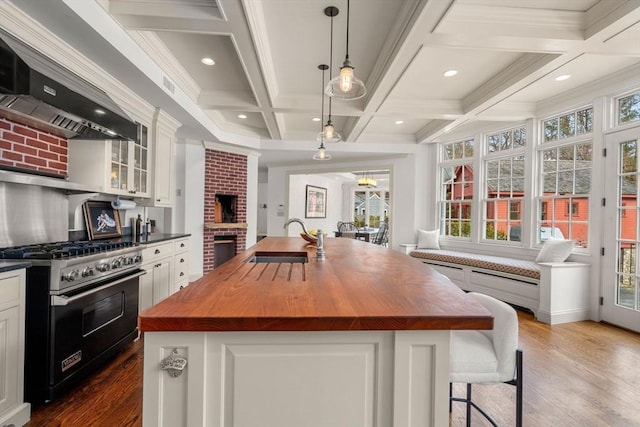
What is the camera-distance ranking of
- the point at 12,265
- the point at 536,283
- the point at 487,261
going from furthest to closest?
1. the point at 487,261
2. the point at 536,283
3. the point at 12,265

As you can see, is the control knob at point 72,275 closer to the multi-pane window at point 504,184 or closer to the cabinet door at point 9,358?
the cabinet door at point 9,358

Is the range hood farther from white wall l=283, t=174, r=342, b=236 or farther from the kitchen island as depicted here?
white wall l=283, t=174, r=342, b=236

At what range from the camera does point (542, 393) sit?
2094 millimetres

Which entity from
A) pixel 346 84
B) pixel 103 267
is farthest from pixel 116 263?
pixel 346 84

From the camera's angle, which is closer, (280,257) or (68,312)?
(68,312)

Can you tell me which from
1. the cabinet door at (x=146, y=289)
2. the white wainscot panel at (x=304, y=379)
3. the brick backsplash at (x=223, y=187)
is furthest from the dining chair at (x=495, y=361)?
the brick backsplash at (x=223, y=187)

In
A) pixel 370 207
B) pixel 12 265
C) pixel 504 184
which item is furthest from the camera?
pixel 370 207

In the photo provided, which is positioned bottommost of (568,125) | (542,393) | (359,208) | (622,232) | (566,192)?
(542,393)

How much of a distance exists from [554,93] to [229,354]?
4773 millimetres

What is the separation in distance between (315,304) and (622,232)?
3983mm

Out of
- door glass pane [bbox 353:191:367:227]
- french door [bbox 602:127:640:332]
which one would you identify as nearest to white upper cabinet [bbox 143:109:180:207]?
french door [bbox 602:127:640:332]

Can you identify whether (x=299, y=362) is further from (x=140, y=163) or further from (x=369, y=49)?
(x=140, y=163)

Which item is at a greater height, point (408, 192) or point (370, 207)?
point (408, 192)

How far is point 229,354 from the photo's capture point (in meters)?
0.99
